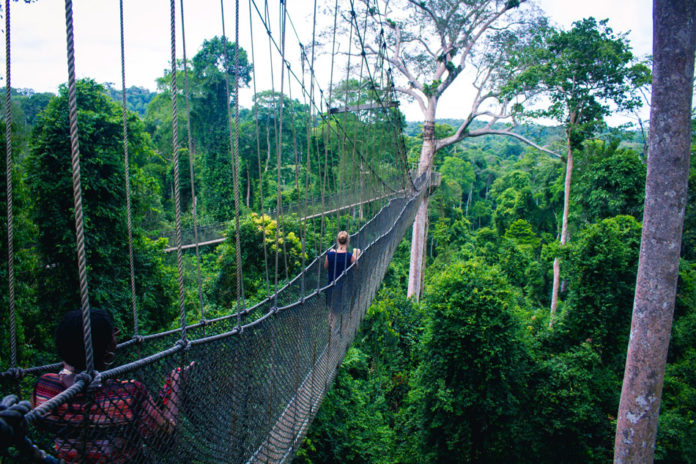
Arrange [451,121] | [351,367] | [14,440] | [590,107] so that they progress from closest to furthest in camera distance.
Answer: [14,440] → [351,367] → [590,107] → [451,121]

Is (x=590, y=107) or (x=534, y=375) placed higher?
(x=590, y=107)

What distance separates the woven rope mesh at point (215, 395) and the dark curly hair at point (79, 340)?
8cm

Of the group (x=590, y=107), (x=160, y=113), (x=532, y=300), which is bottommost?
(x=532, y=300)

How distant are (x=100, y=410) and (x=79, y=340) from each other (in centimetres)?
16

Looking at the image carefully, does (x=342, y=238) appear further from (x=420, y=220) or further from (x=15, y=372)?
(x=420, y=220)

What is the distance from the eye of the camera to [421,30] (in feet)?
30.9

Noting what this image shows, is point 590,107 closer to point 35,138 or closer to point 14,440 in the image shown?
point 35,138

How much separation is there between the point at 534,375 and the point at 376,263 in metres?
4.21

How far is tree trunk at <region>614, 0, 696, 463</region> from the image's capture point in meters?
2.57

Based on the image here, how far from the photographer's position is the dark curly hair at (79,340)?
0.83 m

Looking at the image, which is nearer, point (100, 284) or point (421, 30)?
point (100, 284)

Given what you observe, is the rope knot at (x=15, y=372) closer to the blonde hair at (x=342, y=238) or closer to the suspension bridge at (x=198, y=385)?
the suspension bridge at (x=198, y=385)

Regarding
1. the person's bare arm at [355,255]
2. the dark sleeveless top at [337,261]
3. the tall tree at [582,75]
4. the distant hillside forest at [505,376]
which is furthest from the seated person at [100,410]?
the tall tree at [582,75]

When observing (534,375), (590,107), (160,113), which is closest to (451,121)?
(160,113)
